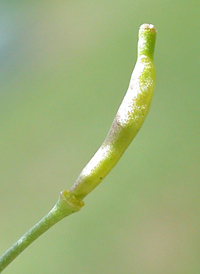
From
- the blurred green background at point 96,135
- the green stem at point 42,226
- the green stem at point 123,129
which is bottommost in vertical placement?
the green stem at point 42,226

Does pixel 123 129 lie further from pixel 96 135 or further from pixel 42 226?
pixel 96 135

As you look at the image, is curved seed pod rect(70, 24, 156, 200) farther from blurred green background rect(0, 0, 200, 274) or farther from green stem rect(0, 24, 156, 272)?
blurred green background rect(0, 0, 200, 274)

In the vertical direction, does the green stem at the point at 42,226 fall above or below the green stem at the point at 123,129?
below

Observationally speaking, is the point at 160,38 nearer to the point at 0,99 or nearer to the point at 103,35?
the point at 103,35

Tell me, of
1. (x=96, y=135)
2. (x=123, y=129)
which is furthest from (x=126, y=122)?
(x=96, y=135)

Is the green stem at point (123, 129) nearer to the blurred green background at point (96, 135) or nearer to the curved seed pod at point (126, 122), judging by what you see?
the curved seed pod at point (126, 122)

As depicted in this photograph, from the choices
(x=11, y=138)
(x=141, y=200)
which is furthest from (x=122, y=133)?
(x=11, y=138)

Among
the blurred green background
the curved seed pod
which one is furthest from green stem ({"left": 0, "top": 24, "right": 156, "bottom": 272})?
the blurred green background

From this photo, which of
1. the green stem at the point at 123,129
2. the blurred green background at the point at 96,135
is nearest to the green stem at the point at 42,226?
the green stem at the point at 123,129
